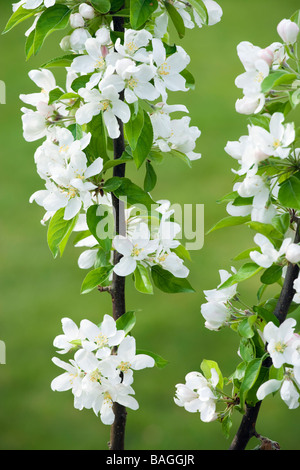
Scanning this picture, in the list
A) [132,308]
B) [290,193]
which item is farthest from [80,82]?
[132,308]

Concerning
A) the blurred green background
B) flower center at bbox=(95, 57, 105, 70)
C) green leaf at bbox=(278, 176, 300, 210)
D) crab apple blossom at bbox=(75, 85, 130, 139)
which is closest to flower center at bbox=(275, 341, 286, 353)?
green leaf at bbox=(278, 176, 300, 210)

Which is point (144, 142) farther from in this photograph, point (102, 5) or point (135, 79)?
point (102, 5)

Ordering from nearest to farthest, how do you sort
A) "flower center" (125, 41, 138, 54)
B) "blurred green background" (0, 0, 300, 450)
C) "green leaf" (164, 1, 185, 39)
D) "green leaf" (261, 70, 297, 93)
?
"green leaf" (261, 70, 297, 93), "flower center" (125, 41, 138, 54), "green leaf" (164, 1, 185, 39), "blurred green background" (0, 0, 300, 450)

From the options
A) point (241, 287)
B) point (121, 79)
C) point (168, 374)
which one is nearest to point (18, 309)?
point (168, 374)

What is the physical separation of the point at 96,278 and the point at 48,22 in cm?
45

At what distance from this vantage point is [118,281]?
1.37 m

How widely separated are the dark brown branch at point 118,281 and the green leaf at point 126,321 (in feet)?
0.23

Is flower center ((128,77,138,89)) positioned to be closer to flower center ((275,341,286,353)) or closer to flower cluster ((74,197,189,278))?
flower cluster ((74,197,189,278))

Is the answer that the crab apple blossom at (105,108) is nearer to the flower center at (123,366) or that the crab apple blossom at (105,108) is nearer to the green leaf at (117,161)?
the green leaf at (117,161)

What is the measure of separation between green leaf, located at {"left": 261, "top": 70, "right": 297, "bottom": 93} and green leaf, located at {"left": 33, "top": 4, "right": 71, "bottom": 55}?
14.3 inches

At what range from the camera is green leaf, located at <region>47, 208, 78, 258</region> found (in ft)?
4.17

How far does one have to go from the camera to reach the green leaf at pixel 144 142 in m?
1.26

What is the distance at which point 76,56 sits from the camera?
1271 millimetres

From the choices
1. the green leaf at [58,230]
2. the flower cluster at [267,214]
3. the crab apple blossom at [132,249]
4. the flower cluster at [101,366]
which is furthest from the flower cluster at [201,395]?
the green leaf at [58,230]
